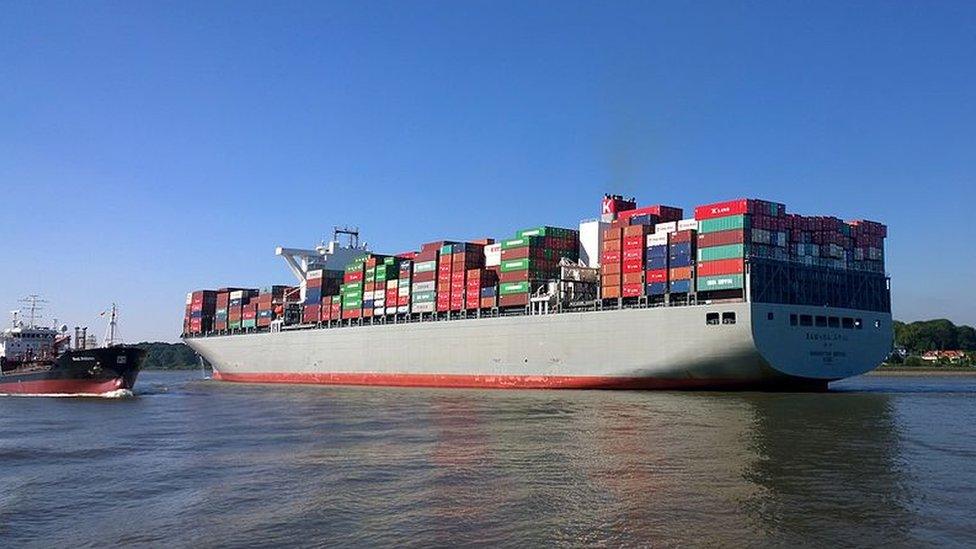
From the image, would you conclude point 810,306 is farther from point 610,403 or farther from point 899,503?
point 899,503

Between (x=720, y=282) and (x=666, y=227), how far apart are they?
6007 mm

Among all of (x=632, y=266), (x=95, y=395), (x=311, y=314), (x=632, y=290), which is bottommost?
(x=95, y=395)

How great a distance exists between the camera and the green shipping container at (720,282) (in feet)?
136

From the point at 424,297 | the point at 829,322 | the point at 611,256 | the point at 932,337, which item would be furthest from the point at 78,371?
the point at 932,337

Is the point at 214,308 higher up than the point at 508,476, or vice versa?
the point at 214,308

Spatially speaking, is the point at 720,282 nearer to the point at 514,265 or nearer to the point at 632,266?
the point at 632,266

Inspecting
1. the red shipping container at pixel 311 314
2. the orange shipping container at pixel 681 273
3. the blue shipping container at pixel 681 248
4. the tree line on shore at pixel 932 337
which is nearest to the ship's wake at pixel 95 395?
the red shipping container at pixel 311 314

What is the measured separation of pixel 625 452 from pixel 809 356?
88.4ft

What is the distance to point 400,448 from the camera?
71.9 feet

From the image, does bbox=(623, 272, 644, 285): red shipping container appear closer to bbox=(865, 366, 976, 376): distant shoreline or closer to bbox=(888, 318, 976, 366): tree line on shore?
bbox=(865, 366, 976, 376): distant shoreline

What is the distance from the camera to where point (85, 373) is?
48.4 meters

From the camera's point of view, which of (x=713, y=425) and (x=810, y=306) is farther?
(x=810, y=306)

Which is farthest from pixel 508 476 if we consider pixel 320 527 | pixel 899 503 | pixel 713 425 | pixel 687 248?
pixel 687 248

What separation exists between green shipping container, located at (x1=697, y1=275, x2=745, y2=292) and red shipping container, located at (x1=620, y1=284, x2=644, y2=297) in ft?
13.6
